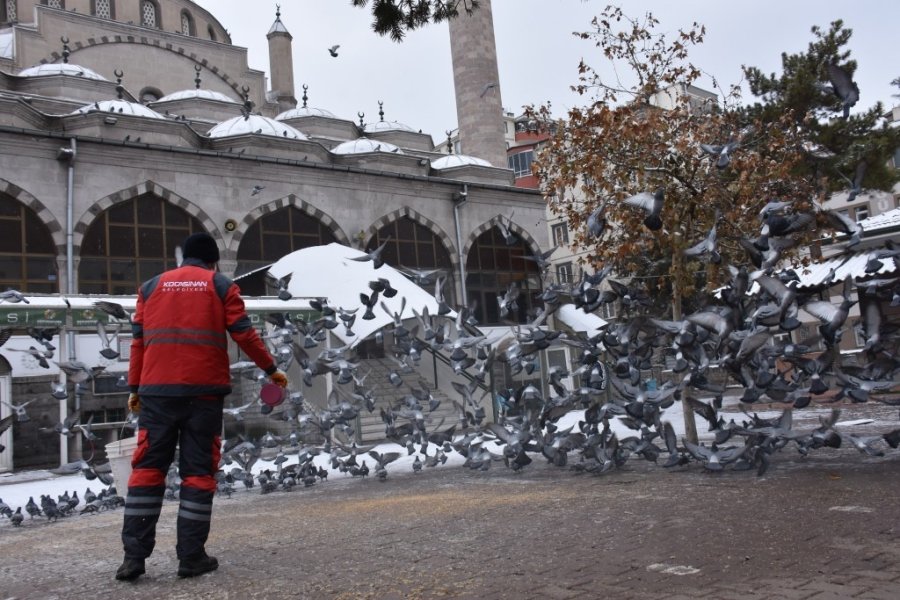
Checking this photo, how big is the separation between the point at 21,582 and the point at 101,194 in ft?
55.9

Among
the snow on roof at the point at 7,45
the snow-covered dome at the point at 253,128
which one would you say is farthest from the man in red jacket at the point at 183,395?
the snow on roof at the point at 7,45

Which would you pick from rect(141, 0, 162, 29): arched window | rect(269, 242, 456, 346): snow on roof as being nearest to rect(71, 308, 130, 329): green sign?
rect(269, 242, 456, 346): snow on roof

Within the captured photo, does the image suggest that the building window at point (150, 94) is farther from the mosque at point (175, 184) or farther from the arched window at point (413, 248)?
the arched window at point (413, 248)

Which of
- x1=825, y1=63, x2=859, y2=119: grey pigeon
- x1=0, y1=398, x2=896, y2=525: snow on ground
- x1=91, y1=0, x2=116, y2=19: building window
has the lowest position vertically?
x1=0, y1=398, x2=896, y2=525: snow on ground

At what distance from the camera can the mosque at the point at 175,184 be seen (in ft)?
61.7

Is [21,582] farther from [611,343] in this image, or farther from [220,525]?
[611,343]

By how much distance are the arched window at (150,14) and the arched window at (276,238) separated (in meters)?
20.3

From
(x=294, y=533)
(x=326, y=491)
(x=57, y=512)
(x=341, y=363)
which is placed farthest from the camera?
(x=341, y=363)

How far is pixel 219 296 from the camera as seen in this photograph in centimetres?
459

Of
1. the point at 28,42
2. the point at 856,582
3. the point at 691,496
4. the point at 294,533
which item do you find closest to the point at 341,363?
the point at 294,533

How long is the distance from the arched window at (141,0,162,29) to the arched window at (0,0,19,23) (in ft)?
17.8

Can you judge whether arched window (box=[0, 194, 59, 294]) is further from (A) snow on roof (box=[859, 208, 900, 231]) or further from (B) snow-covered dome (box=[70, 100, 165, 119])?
(A) snow on roof (box=[859, 208, 900, 231])

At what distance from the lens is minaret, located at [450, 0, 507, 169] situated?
30.7 m

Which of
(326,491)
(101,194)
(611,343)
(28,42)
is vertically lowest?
(326,491)
